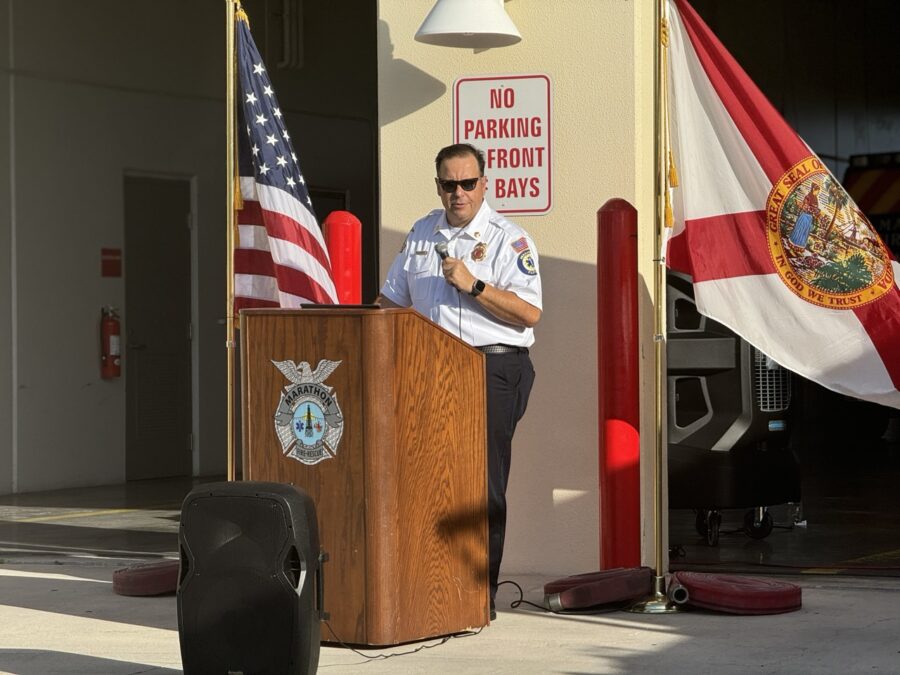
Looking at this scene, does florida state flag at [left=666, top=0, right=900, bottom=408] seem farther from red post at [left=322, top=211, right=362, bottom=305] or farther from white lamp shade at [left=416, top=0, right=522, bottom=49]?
red post at [left=322, top=211, right=362, bottom=305]

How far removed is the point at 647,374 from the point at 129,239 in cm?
733

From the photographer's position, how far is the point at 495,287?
6.08 metres

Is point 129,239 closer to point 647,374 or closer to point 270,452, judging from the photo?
point 647,374

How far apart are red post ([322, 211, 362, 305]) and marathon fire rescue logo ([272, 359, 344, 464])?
2.37 m

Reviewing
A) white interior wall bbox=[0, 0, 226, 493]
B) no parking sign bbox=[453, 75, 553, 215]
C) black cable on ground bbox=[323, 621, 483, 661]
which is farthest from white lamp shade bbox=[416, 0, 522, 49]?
white interior wall bbox=[0, 0, 226, 493]

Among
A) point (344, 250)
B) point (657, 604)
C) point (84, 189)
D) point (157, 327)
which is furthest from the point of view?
point (157, 327)

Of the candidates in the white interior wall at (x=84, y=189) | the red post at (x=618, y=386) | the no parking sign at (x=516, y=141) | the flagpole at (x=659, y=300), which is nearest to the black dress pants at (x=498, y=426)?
the flagpole at (x=659, y=300)

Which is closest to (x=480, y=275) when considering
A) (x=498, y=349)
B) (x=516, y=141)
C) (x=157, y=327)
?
(x=498, y=349)

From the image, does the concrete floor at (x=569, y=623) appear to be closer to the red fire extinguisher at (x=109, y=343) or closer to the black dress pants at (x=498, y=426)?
the black dress pants at (x=498, y=426)

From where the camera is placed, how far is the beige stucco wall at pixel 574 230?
289 inches

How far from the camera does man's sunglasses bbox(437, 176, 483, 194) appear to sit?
614cm

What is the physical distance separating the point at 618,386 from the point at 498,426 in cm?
97

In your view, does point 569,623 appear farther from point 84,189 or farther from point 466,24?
point 84,189

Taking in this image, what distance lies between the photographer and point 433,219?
20.9ft
